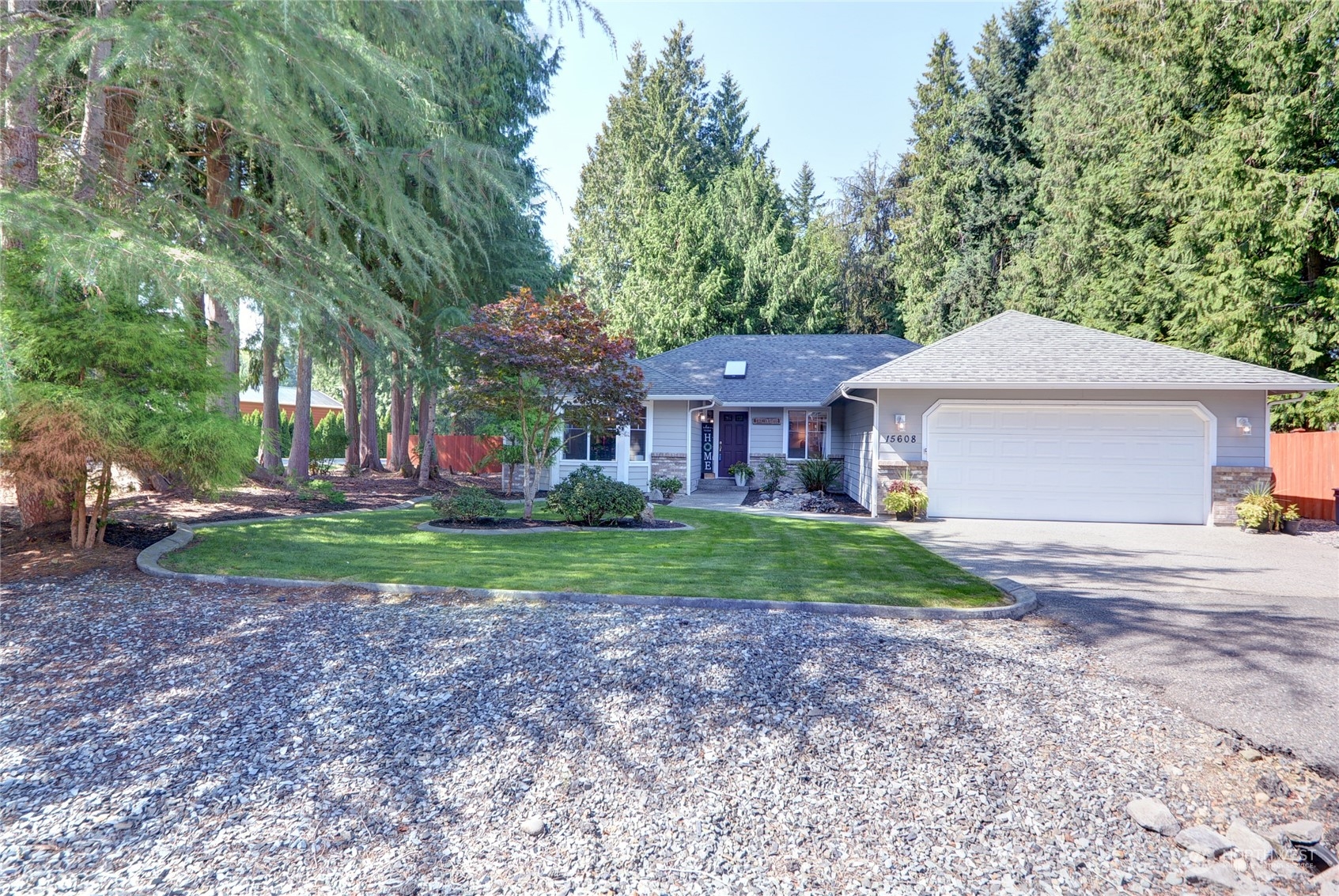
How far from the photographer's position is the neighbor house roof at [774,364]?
17.4 metres

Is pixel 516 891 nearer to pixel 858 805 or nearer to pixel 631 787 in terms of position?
pixel 631 787

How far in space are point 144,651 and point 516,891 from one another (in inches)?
136

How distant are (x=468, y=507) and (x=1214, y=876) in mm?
8879

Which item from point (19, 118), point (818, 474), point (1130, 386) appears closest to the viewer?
point (19, 118)

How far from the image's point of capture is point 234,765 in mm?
2912

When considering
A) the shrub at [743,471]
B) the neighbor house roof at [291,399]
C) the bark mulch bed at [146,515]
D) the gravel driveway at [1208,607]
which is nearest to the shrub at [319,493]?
the bark mulch bed at [146,515]

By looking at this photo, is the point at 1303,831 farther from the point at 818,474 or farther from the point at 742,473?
the point at 742,473

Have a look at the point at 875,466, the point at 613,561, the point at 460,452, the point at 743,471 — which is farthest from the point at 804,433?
the point at 460,452

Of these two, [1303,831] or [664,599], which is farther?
[664,599]

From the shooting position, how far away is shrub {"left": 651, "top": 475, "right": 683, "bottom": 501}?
1424cm

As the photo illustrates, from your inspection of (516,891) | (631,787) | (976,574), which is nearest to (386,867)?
(516,891)

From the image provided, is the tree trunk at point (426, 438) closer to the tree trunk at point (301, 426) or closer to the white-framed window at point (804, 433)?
the tree trunk at point (301, 426)

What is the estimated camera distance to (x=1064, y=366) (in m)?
11.5

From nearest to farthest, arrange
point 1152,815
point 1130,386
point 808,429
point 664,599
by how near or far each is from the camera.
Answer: point 1152,815 < point 664,599 < point 1130,386 < point 808,429
